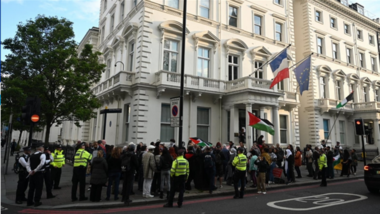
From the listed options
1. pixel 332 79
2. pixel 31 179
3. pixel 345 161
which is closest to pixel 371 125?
pixel 332 79

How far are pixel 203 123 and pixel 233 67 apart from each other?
600 centimetres

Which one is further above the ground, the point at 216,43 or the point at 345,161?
the point at 216,43

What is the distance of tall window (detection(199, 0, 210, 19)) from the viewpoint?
2200cm

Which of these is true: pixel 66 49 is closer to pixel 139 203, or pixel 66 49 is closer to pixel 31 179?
pixel 31 179

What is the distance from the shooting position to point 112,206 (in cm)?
845

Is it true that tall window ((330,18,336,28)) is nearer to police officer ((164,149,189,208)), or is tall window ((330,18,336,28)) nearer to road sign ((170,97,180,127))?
road sign ((170,97,180,127))

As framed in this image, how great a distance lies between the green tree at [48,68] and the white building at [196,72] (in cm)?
325

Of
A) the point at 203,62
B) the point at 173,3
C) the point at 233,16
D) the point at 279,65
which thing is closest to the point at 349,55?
the point at 233,16

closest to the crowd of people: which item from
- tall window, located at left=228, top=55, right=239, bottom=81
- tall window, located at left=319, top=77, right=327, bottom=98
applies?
tall window, located at left=228, top=55, right=239, bottom=81

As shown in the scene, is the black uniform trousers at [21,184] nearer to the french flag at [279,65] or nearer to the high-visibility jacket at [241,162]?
the high-visibility jacket at [241,162]

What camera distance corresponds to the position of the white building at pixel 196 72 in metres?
18.7

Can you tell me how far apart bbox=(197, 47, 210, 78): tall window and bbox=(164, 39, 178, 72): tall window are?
205 cm

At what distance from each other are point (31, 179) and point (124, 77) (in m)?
11.7

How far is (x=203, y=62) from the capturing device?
70.5 ft
